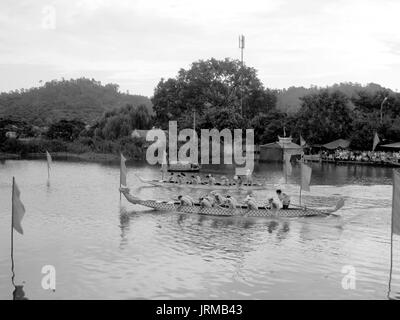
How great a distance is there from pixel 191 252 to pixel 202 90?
65.8 meters

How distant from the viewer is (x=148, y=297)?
14617 millimetres

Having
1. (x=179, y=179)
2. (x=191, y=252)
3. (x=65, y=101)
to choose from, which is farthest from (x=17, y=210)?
(x=65, y=101)

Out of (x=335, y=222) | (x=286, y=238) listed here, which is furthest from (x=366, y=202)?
(x=286, y=238)

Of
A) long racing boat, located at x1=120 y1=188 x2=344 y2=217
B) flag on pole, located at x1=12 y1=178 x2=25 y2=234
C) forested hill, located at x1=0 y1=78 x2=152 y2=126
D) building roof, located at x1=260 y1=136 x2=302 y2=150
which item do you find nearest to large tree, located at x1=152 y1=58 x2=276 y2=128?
building roof, located at x1=260 y1=136 x2=302 y2=150

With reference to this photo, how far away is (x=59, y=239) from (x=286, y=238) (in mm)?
9329

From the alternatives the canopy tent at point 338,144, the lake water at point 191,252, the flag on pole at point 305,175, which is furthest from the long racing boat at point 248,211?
the canopy tent at point 338,144

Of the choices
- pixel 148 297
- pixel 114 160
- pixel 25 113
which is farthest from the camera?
pixel 25 113

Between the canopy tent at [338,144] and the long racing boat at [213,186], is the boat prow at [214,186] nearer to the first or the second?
the long racing boat at [213,186]

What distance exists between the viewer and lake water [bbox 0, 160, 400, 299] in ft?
50.4

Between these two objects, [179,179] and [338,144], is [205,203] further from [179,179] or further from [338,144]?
[338,144]

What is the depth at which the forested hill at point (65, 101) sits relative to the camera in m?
129

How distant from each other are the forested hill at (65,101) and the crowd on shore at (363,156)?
6672 centimetres

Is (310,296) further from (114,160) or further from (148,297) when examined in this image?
(114,160)

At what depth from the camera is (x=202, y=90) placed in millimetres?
83438
